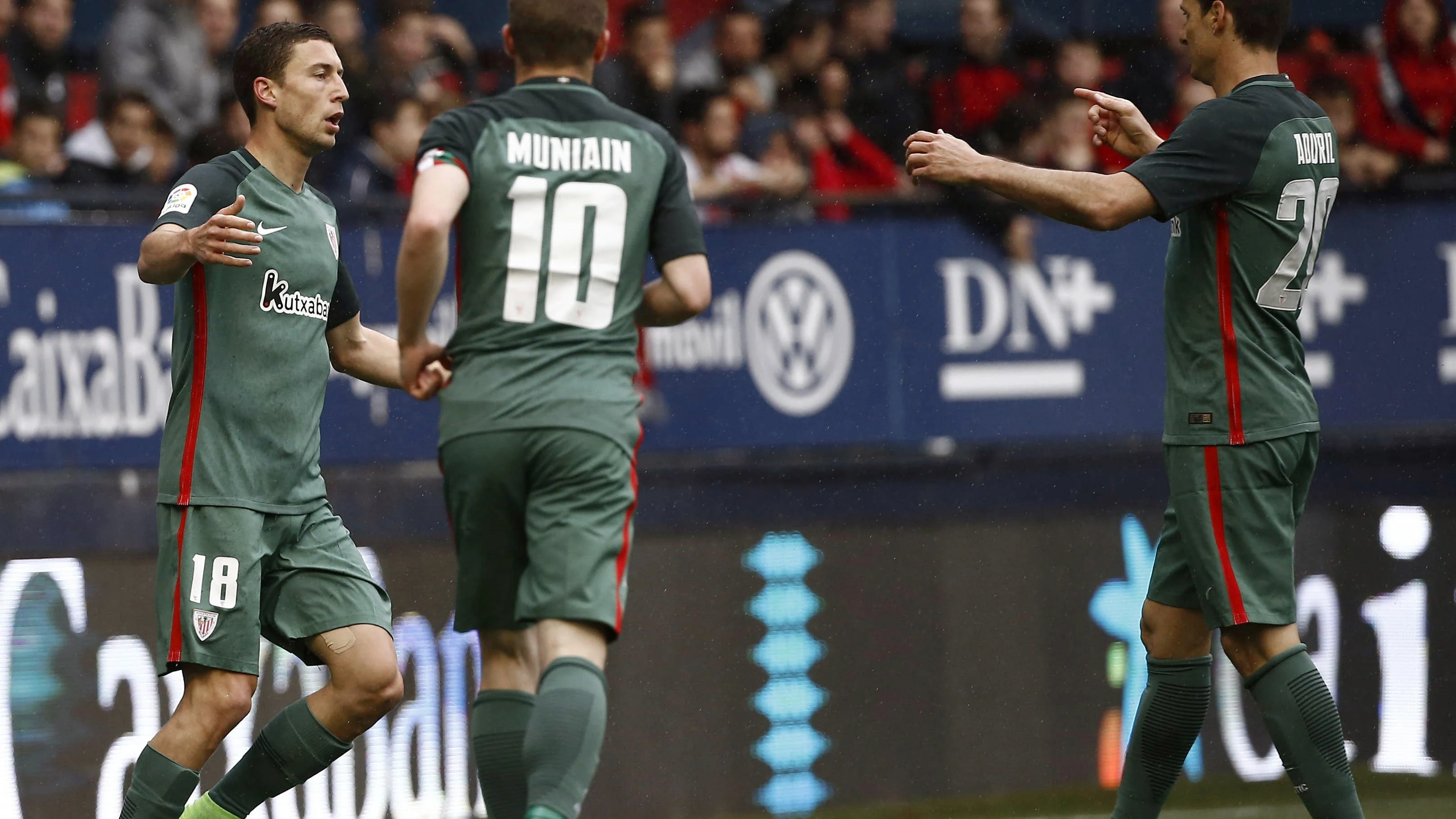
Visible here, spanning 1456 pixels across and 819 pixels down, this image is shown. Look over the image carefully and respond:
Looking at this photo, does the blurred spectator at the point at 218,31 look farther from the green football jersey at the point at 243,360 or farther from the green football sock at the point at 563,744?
the green football sock at the point at 563,744

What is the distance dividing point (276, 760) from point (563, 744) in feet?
3.93

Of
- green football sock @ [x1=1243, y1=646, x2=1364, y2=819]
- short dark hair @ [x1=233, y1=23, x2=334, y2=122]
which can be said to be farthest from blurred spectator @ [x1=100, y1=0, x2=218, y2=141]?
green football sock @ [x1=1243, y1=646, x2=1364, y2=819]

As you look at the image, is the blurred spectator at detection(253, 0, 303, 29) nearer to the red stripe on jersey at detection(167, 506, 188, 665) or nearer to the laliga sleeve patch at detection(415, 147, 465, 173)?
the red stripe on jersey at detection(167, 506, 188, 665)

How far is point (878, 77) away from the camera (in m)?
9.50

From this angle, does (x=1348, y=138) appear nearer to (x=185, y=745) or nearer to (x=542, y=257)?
(x=542, y=257)

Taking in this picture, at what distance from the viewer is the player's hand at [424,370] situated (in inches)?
163

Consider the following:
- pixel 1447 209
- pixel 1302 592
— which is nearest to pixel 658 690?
pixel 1302 592

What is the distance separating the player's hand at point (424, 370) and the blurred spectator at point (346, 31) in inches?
175

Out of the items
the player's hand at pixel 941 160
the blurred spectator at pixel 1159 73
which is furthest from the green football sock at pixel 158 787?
the blurred spectator at pixel 1159 73

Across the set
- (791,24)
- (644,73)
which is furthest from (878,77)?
(644,73)

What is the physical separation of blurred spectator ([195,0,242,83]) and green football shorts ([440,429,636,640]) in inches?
194

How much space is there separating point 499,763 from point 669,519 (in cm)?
250

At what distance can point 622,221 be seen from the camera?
4164mm

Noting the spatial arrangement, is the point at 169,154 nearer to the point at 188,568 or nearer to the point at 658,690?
the point at 658,690
